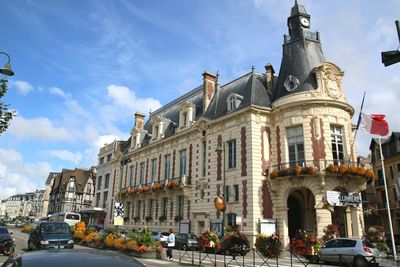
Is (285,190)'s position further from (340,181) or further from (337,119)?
(337,119)

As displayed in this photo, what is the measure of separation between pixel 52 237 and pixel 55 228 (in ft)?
2.95

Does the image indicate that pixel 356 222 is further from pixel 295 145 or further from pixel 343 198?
pixel 295 145

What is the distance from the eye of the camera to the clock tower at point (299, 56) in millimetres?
28531

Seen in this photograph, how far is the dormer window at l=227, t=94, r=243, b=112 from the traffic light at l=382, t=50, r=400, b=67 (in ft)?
72.5

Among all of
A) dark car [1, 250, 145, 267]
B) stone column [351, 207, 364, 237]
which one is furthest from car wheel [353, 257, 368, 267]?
dark car [1, 250, 145, 267]

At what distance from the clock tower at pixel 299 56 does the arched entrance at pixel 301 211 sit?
8482 millimetres

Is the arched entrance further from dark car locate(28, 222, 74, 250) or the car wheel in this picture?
dark car locate(28, 222, 74, 250)

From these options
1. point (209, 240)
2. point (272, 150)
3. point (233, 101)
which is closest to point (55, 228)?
point (209, 240)

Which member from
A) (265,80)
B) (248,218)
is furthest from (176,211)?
(265,80)

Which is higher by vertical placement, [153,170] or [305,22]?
[305,22]

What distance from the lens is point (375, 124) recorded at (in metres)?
22.0

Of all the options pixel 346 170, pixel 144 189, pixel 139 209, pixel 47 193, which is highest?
pixel 47 193

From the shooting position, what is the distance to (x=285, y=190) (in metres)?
26.6

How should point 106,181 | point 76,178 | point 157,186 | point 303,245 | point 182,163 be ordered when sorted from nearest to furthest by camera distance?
1. point 303,245
2. point 182,163
3. point 157,186
4. point 106,181
5. point 76,178
